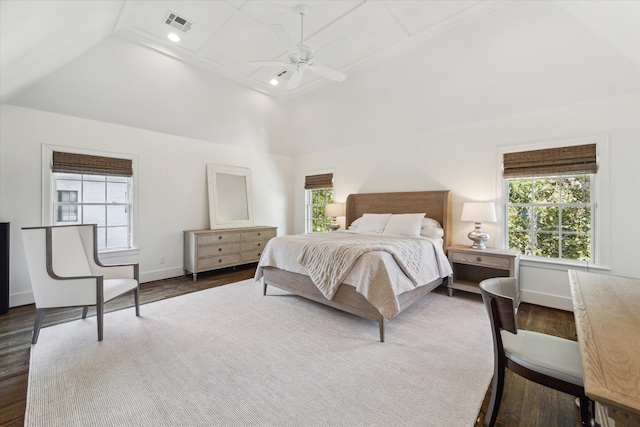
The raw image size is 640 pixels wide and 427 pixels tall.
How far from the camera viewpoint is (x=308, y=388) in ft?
6.37

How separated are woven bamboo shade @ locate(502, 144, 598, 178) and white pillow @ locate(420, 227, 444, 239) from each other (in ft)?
3.83

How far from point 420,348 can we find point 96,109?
517 centimetres

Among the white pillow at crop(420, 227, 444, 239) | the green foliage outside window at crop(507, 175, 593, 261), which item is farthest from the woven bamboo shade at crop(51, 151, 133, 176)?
the green foliage outside window at crop(507, 175, 593, 261)

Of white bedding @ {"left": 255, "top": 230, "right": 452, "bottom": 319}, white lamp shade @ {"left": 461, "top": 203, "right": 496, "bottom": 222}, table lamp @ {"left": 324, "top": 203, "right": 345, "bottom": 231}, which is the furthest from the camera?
table lamp @ {"left": 324, "top": 203, "right": 345, "bottom": 231}

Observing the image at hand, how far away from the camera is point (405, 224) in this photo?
4297 mm

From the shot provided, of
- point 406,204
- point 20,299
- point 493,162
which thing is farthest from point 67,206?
point 493,162

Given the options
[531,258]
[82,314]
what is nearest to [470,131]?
[531,258]

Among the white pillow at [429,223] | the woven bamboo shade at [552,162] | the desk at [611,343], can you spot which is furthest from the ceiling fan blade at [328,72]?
the desk at [611,343]

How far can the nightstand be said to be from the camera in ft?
11.1

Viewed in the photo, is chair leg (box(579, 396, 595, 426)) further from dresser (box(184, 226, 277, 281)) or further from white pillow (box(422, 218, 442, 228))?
dresser (box(184, 226, 277, 281))

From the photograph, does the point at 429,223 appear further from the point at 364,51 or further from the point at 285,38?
the point at 285,38

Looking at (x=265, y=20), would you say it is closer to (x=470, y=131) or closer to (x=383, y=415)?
(x=470, y=131)

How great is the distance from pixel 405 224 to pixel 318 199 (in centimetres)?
278

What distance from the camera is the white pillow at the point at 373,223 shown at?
4605mm
